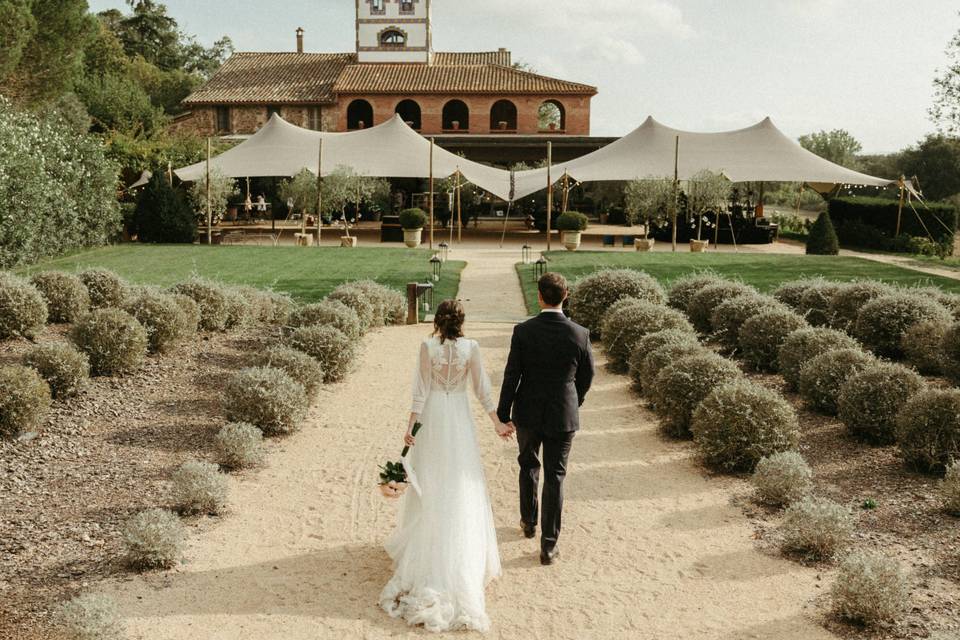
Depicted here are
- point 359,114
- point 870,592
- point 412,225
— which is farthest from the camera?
point 359,114

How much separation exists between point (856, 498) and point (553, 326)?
3.10 m

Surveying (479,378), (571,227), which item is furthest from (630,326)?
(571,227)

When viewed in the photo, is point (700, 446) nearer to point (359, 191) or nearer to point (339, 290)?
point (339, 290)

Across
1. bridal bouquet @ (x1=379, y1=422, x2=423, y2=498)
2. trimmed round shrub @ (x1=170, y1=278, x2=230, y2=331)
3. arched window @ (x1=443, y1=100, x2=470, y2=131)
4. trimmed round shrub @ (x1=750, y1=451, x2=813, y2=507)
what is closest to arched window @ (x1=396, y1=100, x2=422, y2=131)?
arched window @ (x1=443, y1=100, x2=470, y2=131)

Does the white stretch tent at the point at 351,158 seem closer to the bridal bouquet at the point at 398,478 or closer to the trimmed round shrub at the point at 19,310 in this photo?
the trimmed round shrub at the point at 19,310

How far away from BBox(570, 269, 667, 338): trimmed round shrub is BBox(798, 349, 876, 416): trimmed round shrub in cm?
385

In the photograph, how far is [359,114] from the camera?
4181 cm

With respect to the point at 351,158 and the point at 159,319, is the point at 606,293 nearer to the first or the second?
the point at 159,319

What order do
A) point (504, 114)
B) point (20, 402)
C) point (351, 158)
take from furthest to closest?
point (504, 114) < point (351, 158) < point (20, 402)

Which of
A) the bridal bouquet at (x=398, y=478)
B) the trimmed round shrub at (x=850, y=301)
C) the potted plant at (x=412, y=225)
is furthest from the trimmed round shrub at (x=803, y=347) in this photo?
the potted plant at (x=412, y=225)

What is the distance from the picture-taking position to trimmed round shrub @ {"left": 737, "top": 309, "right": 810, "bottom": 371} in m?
10.4

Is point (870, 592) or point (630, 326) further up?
point (630, 326)

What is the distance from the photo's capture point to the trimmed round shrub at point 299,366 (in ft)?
29.6

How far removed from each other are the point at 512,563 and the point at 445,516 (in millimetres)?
805
